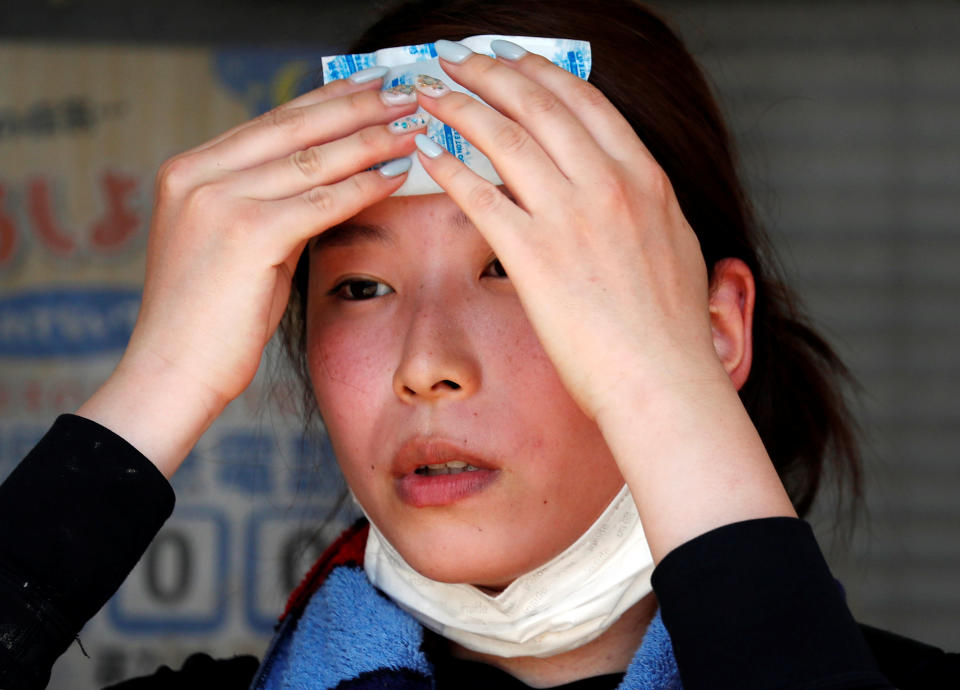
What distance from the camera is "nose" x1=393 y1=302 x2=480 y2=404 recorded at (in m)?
1.23

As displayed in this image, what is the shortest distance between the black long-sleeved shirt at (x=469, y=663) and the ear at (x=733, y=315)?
41cm

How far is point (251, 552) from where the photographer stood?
12.1 feet

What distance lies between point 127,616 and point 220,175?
272 cm

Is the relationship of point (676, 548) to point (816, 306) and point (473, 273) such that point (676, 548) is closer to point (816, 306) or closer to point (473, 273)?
point (473, 273)

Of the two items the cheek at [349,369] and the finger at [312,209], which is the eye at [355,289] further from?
the finger at [312,209]

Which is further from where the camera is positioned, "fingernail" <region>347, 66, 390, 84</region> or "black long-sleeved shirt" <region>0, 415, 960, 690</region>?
"fingernail" <region>347, 66, 390, 84</region>

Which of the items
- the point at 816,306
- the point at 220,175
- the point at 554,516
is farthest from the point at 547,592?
the point at 816,306

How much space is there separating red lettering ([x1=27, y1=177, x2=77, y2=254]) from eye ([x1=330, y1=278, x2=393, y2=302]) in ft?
8.24

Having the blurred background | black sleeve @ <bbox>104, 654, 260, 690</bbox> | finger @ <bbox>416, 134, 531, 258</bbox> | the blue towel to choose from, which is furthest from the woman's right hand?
the blurred background

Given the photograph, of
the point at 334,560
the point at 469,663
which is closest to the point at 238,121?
the point at 334,560

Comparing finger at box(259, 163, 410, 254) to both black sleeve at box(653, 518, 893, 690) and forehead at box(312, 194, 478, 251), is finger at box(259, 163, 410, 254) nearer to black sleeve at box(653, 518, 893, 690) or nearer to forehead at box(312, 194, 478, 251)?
forehead at box(312, 194, 478, 251)

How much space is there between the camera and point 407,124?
1276mm

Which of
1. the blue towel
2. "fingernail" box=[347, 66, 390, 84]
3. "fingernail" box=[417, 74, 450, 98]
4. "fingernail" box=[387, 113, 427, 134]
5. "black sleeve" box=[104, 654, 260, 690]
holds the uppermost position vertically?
"fingernail" box=[347, 66, 390, 84]

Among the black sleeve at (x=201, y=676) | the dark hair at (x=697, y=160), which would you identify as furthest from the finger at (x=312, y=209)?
the black sleeve at (x=201, y=676)
